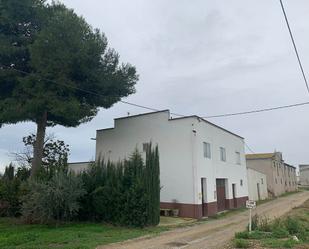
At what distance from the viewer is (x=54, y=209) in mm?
17188

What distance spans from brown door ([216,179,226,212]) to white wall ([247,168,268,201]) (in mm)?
9625

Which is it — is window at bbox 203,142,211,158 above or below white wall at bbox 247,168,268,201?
above

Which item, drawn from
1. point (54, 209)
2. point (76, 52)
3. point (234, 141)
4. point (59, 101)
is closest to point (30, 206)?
point (54, 209)

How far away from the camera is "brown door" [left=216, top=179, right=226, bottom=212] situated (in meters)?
27.0

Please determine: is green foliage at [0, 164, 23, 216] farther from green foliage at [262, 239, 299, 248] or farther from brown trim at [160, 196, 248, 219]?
green foliage at [262, 239, 299, 248]

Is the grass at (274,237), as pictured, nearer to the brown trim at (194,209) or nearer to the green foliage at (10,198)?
the brown trim at (194,209)

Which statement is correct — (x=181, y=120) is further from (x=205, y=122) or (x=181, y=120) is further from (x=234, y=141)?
(x=234, y=141)

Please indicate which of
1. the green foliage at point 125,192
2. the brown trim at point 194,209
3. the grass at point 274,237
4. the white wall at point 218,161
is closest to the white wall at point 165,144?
the brown trim at point 194,209

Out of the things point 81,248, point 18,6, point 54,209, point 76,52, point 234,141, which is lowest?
point 81,248

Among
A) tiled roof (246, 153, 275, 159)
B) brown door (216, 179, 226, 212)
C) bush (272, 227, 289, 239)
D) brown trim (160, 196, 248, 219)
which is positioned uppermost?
tiled roof (246, 153, 275, 159)

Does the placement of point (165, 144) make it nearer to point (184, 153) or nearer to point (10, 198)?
point (184, 153)

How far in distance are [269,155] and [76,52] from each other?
40.9m

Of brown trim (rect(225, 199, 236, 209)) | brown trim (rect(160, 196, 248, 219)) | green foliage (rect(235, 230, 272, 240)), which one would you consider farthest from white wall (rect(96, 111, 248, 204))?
green foliage (rect(235, 230, 272, 240))

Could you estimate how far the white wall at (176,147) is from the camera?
22.8 metres
